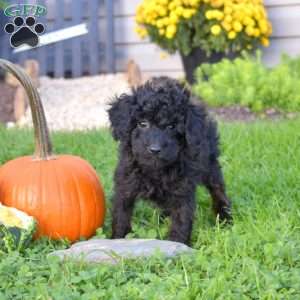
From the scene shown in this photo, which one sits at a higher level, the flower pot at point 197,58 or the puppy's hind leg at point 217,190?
the flower pot at point 197,58

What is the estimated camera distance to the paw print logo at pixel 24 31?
4609 millimetres

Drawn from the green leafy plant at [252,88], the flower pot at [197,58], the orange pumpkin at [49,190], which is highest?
the flower pot at [197,58]

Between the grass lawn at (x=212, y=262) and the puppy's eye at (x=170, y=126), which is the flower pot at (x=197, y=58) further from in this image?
the puppy's eye at (x=170, y=126)

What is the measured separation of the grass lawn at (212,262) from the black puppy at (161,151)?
183 mm

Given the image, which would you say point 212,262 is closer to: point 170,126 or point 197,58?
point 170,126

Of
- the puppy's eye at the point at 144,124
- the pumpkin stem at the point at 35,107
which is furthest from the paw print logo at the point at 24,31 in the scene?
the puppy's eye at the point at 144,124

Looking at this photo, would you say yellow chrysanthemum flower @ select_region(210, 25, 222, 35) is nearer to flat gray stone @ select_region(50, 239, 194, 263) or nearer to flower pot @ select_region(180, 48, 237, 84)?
flower pot @ select_region(180, 48, 237, 84)

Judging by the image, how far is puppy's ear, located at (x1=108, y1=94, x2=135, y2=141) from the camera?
4.31 m

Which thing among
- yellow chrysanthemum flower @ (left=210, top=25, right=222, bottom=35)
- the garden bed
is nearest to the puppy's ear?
the garden bed

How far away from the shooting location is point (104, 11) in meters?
11.0

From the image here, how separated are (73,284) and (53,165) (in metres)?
1.20

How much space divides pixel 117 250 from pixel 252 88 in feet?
15.0

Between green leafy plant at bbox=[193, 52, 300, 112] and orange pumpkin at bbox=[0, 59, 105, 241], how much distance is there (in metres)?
3.85

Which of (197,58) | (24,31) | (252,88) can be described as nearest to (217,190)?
(24,31)
